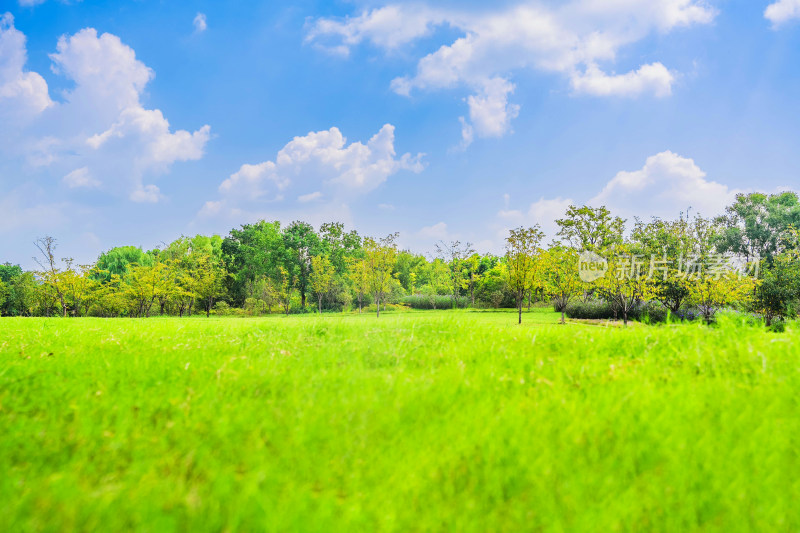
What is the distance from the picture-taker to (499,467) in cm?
235

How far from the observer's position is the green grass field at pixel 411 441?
2.01m

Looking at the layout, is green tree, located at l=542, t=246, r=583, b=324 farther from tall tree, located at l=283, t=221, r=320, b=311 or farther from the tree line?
tall tree, located at l=283, t=221, r=320, b=311

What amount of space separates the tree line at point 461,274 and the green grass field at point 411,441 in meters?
20.7

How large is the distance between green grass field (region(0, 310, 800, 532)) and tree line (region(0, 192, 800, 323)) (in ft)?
67.8

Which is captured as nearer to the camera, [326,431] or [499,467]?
[499,467]

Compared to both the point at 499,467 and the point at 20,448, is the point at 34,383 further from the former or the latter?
the point at 499,467

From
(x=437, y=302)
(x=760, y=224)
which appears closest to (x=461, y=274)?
(x=437, y=302)

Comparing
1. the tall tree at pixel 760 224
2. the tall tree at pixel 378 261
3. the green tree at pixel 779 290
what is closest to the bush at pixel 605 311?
the green tree at pixel 779 290

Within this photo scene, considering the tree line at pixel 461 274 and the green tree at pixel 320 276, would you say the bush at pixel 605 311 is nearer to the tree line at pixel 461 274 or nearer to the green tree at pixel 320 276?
the tree line at pixel 461 274

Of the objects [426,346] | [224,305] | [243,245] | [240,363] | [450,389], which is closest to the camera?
[450,389]

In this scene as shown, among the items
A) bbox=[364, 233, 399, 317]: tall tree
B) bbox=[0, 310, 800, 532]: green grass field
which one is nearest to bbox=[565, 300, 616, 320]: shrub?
bbox=[364, 233, 399, 317]: tall tree

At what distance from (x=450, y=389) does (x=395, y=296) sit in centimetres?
5080

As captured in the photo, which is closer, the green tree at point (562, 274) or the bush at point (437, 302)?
the green tree at point (562, 274)

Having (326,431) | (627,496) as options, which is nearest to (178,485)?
(326,431)
